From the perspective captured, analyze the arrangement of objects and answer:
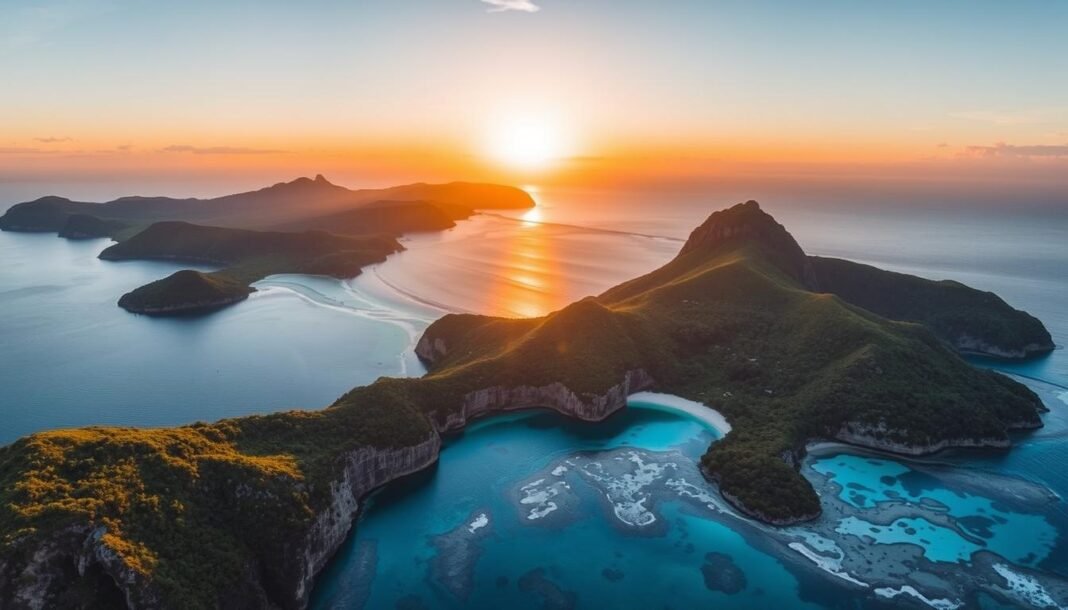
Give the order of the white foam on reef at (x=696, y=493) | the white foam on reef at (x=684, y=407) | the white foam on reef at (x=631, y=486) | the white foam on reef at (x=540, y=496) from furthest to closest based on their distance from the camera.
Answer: the white foam on reef at (x=684, y=407), the white foam on reef at (x=696, y=493), the white foam on reef at (x=540, y=496), the white foam on reef at (x=631, y=486)

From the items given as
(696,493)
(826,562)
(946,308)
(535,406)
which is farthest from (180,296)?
(946,308)

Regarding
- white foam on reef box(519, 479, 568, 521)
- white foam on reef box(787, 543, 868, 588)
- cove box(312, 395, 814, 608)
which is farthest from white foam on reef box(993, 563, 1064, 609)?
white foam on reef box(519, 479, 568, 521)

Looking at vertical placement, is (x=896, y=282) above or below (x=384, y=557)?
above

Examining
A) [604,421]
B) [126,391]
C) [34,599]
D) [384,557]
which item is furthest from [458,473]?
[126,391]

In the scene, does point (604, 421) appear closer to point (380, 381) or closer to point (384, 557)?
point (380, 381)

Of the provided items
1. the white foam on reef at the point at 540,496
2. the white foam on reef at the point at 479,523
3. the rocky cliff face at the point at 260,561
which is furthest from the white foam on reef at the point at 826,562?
the rocky cliff face at the point at 260,561

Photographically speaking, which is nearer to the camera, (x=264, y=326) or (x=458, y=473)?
(x=458, y=473)

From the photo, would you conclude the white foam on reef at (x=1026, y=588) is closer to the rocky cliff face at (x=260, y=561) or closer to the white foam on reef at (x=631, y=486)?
the white foam on reef at (x=631, y=486)

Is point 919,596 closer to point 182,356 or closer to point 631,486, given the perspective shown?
point 631,486
